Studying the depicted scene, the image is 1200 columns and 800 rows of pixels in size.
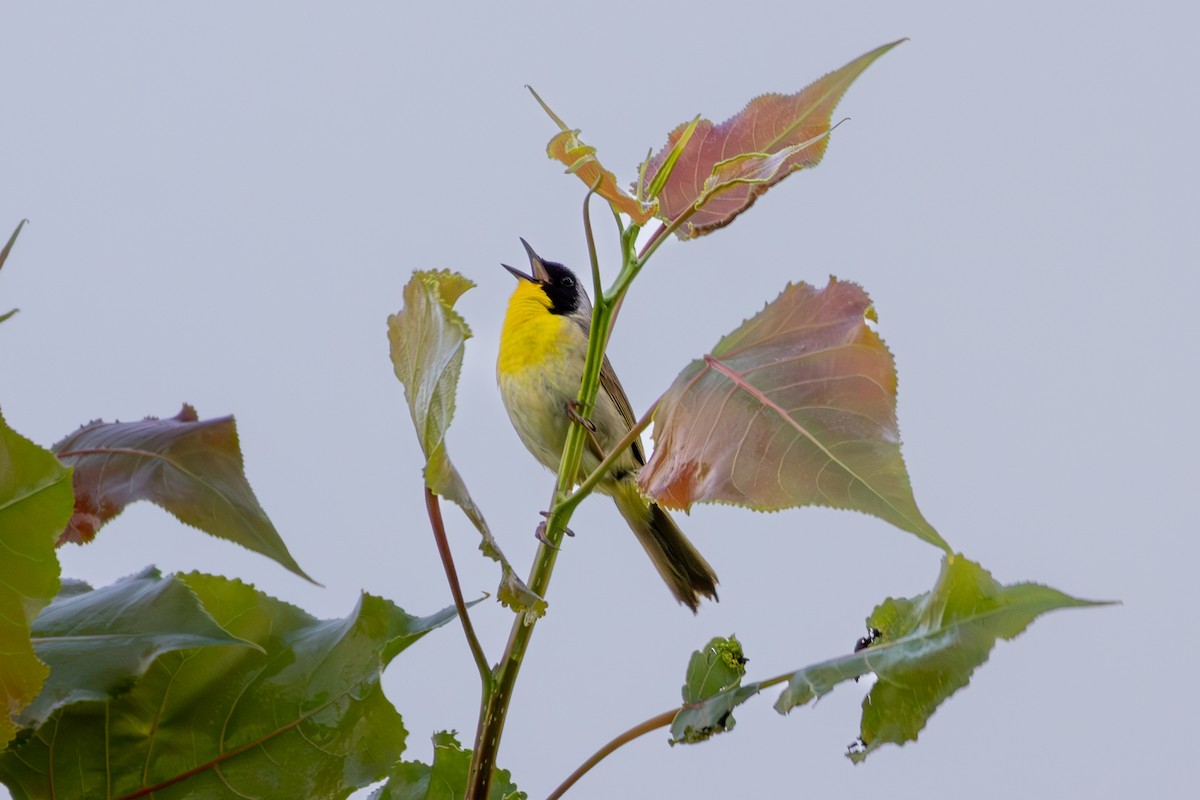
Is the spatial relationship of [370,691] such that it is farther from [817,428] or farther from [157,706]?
[817,428]

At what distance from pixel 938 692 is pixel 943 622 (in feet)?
0.07

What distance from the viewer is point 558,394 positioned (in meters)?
1.43

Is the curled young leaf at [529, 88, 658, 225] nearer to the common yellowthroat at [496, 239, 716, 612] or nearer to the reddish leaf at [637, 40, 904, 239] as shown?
the reddish leaf at [637, 40, 904, 239]

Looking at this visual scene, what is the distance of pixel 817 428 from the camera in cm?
38

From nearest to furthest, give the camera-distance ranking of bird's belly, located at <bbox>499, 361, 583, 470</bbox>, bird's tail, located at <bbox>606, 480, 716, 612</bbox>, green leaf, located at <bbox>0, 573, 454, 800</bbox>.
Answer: green leaf, located at <bbox>0, 573, 454, 800</bbox> → bird's tail, located at <bbox>606, 480, 716, 612</bbox> → bird's belly, located at <bbox>499, 361, 583, 470</bbox>

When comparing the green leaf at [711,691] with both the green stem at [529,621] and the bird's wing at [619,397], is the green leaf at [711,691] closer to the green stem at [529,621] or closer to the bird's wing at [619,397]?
the green stem at [529,621]

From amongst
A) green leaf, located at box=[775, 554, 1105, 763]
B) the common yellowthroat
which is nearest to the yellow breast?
the common yellowthroat

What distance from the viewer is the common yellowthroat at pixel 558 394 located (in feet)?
4.43

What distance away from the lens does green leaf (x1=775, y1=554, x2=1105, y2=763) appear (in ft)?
1.22

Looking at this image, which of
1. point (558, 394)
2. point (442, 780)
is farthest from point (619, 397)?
point (442, 780)

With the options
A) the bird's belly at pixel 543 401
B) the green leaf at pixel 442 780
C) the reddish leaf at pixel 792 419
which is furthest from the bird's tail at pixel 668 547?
the reddish leaf at pixel 792 419

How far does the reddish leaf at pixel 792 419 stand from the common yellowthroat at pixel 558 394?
928 mm

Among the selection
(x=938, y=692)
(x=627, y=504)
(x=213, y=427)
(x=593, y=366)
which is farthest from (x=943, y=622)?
(x=627, y=504)

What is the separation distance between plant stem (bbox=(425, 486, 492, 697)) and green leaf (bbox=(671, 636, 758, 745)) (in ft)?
0.24
